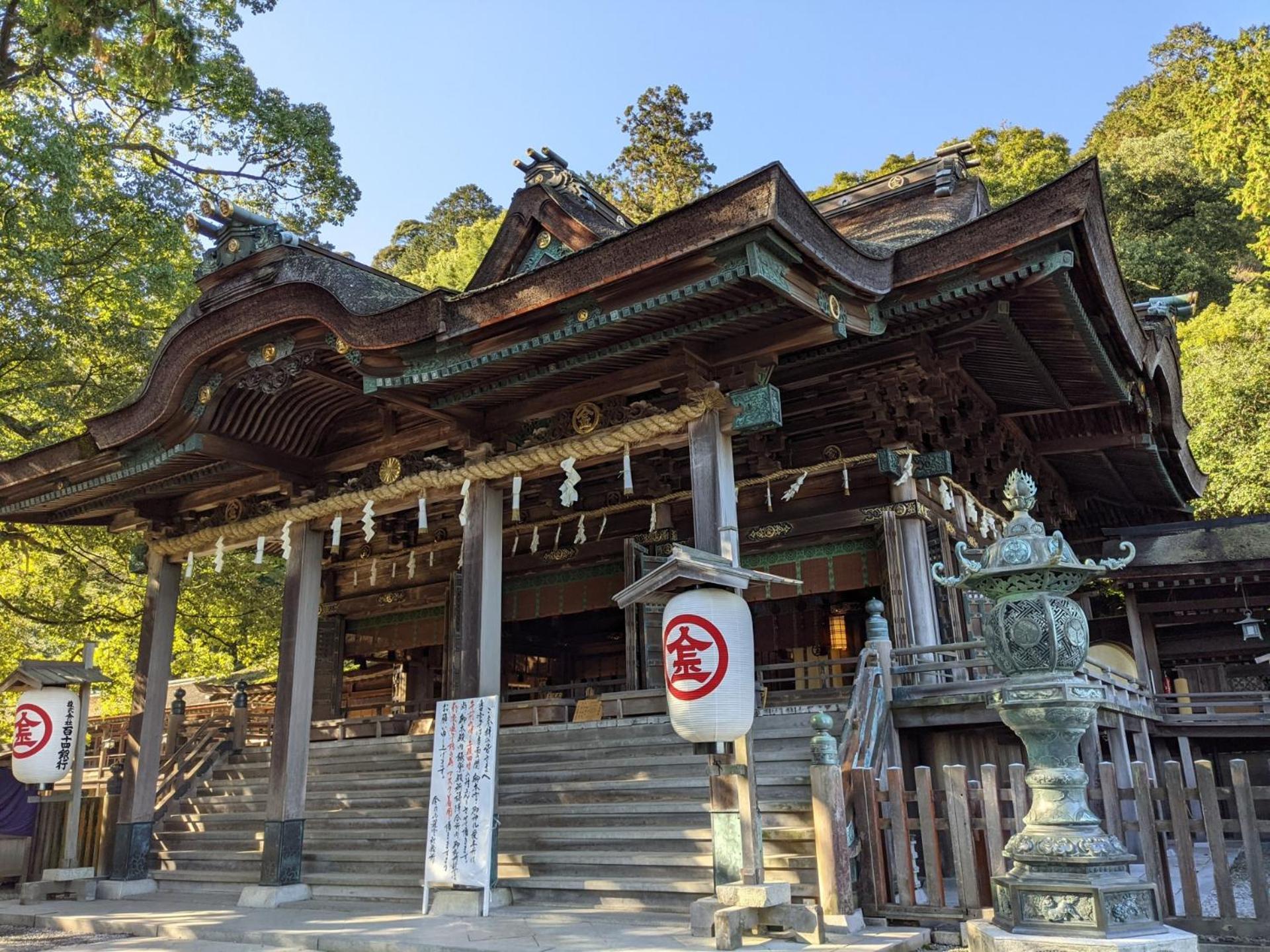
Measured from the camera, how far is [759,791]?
7.30 meters

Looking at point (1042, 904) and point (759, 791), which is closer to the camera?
point (1042, 904)

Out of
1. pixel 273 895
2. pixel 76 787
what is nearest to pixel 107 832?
pixel 76 787

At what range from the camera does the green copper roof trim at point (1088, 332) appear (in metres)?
8.24

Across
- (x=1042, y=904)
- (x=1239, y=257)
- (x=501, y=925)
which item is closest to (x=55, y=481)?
(x=501, y=925)

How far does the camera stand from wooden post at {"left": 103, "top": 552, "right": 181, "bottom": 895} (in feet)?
33.7

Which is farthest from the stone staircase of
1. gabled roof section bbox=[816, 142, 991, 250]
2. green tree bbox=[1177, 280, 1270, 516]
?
green tree bbox=[1177, 280, 1270, 516]

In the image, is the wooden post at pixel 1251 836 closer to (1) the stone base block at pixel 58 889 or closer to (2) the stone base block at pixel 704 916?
(2) the stone base block at pixel 704 916

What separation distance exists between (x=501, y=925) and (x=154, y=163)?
1471 cm

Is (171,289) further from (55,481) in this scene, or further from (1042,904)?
(1042,904)

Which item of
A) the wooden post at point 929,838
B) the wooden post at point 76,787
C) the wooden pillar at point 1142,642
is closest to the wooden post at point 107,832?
the wooden post at point 76,787

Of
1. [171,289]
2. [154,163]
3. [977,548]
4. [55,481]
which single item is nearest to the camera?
[55,481]

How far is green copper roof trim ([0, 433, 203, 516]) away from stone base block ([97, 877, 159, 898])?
4474 mm

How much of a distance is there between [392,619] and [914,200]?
1083 cm

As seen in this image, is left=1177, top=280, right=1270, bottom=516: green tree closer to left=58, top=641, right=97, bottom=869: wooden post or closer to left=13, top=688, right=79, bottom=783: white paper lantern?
left=58, top=641, right=97, bottom=869: wooden post
